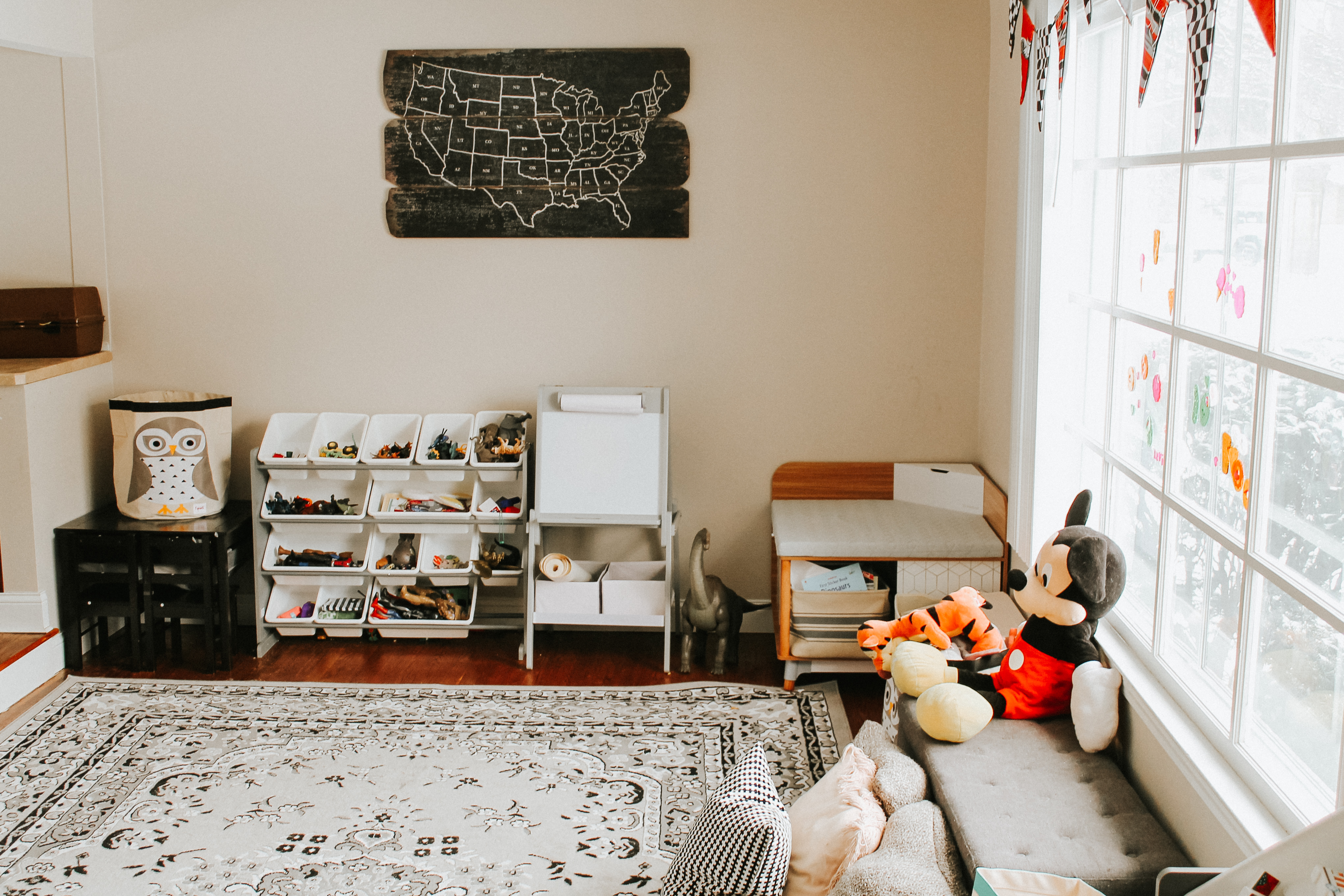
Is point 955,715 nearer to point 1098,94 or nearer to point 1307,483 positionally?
point 1307,483

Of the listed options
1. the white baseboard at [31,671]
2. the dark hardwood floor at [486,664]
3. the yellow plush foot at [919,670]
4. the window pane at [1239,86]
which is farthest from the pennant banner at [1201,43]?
the white baseboard at [31,671]

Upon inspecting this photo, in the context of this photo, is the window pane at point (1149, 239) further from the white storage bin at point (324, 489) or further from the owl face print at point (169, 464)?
the owl face print at point (169, 464)

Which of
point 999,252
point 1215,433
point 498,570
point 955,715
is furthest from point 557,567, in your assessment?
point 1215,433

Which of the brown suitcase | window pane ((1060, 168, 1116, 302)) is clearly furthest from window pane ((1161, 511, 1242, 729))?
the brown suitcase

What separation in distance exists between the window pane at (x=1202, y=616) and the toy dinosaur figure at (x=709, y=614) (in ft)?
5.61

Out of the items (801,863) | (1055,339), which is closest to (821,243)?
(1055,339)

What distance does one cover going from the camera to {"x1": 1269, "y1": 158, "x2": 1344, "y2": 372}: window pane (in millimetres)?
1681

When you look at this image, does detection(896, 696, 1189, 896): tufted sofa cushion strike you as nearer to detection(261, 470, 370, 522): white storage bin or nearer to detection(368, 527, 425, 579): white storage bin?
detection(368, 527, 425, 579): white storage bin

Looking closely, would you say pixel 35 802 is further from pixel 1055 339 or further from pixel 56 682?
pixel 1055 339

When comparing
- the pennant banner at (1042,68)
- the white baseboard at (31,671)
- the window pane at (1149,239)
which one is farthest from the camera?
the white baseboard at (31,671)

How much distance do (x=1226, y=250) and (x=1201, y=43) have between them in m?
0.40

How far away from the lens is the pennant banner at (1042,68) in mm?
2887

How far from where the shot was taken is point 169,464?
3.88 meters

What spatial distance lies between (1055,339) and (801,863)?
5.36ft
